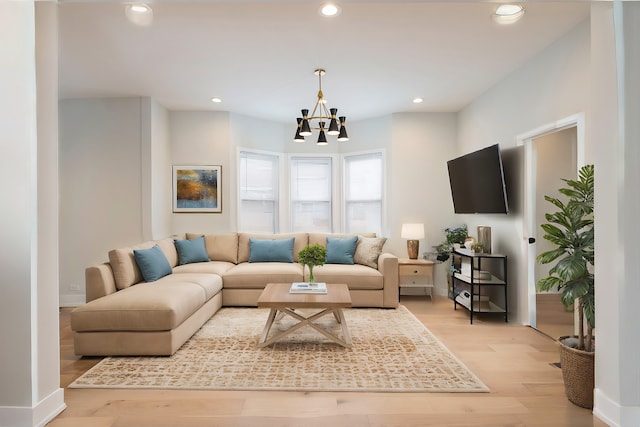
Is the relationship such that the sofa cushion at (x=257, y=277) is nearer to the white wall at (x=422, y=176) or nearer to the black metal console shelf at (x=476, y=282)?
the white wall at (x=422, y=176)

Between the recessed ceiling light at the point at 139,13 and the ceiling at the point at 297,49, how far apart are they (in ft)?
0.18

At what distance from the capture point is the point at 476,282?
4176mm

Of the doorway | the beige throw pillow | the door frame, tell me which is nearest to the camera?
the doorway

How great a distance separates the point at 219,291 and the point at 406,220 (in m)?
2.81

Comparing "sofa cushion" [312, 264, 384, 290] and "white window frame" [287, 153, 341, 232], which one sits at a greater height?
"white window frame" [287, 153, 341, 232]

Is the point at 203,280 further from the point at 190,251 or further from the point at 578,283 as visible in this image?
the point at 578,283

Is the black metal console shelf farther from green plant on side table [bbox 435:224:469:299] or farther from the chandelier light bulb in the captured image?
the chandelier light bulb

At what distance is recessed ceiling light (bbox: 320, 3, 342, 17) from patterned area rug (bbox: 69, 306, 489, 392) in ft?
8.55

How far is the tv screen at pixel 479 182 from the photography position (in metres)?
4.06

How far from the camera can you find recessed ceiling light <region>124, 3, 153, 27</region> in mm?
2729

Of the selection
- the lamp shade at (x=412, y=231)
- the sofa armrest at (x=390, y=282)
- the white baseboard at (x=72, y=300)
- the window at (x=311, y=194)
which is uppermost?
the window at (x=311, y=194)

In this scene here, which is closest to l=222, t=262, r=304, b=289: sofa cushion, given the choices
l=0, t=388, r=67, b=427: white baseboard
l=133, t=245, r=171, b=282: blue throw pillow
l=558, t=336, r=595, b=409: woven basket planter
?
l=133, t=245, r=171, b=282: blue throw pillow

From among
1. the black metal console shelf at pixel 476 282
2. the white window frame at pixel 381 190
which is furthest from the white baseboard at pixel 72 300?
the black metal console shelf at pixel 476 282

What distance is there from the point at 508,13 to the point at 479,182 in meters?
2.00
